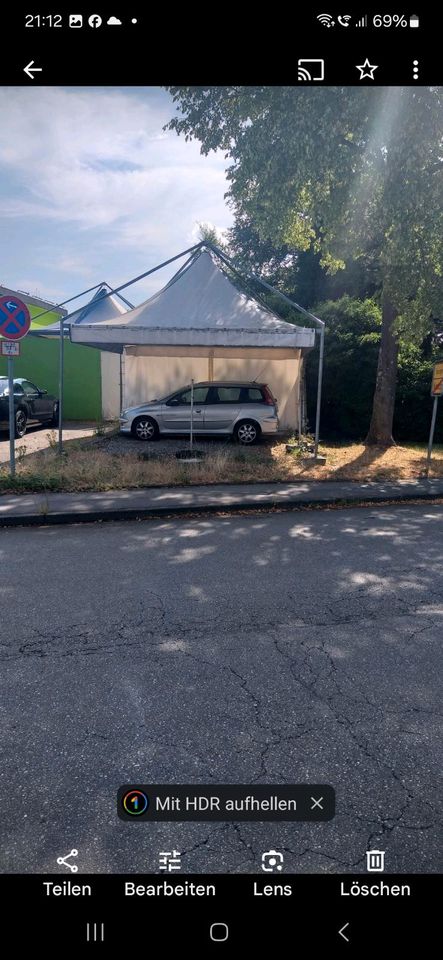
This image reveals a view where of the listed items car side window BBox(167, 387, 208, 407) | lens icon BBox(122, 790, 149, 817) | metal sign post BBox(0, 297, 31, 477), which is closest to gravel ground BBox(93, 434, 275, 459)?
car side window BBox(167, 387, 208, 407)

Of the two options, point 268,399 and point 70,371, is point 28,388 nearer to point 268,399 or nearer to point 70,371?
point 70,371

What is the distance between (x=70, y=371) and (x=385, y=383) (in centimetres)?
1145

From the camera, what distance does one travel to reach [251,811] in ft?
6.03

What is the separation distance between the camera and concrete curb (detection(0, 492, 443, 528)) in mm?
7047

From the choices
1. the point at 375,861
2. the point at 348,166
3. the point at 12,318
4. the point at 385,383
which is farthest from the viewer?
the point at 385,383

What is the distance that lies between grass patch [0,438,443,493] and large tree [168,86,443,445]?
10.6 ft

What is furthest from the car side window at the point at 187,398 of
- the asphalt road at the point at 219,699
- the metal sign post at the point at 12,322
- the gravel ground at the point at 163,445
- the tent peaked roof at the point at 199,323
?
the asphalt road at the point at 219,699

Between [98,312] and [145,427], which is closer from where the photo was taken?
[145,427]

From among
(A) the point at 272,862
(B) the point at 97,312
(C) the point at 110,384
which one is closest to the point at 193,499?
(A) the point at 272,862

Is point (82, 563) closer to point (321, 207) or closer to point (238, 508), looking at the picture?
point (238, 508)

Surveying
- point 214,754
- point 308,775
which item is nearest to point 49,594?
point 214,754
